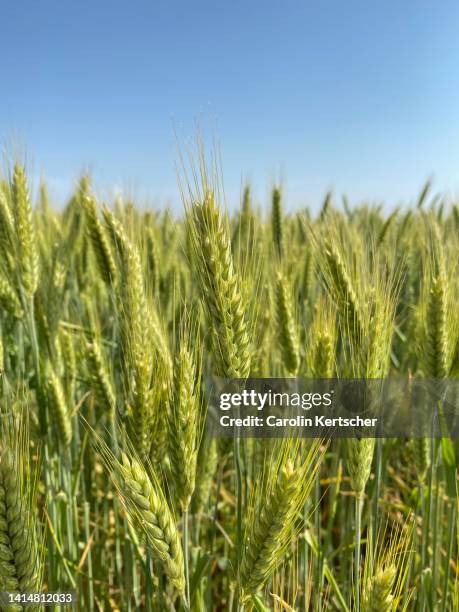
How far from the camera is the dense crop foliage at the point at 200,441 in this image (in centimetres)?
109

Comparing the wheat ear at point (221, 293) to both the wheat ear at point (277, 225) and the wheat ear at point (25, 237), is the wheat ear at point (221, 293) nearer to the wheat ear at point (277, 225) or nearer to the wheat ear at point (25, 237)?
the wheat ear at point (25, 237)

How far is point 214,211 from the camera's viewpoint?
1374 mm

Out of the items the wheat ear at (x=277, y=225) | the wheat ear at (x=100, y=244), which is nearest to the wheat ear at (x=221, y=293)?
the wheat ear at (x=100, y=244)

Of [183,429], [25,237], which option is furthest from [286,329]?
[25,237]

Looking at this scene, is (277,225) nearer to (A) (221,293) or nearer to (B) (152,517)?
(A) (221,293)

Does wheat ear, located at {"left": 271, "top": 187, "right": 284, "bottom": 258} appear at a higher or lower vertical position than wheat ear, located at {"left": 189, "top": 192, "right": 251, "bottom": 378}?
higher

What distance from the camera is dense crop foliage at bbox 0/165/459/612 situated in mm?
1089

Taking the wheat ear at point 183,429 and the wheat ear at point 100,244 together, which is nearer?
the wheat ear at point 183,429

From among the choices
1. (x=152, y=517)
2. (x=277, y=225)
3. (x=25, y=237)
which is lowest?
(x=152, y=517)

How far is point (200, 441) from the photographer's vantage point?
1362 millimetres

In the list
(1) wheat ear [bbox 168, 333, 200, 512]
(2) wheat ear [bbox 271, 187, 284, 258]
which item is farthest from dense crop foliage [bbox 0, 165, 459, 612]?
(2) wheat ear [bbox 271, 187, 284, 258]

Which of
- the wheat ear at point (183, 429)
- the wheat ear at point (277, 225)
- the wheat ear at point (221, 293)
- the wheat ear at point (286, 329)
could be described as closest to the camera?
the wheat ear at point (183, 429)

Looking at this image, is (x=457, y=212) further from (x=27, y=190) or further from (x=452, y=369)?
(x=27, y=190)

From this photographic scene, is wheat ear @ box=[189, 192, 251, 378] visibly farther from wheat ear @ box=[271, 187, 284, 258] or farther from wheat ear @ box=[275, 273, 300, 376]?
wheat ear @ box=[271, 187, 284, 258]
